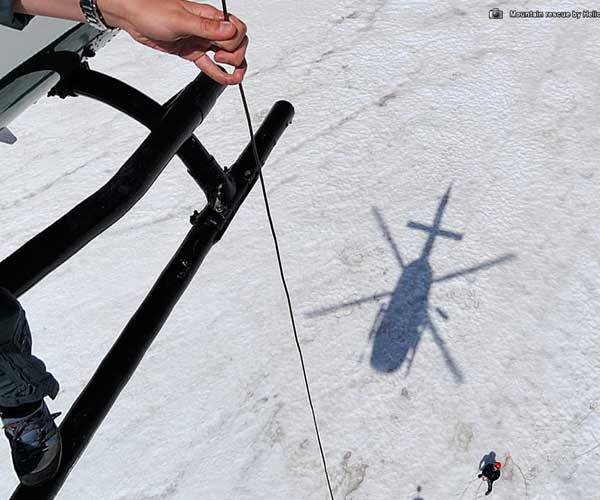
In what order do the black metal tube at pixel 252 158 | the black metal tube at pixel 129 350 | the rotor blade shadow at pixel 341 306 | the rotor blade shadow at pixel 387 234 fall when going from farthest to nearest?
the rotor blade shadow at pixel 387 234 → the rotor blade shadow at pixel 341 306 → the black metal tube at pixel 252 158 → the black metal tube at pixel 129 350

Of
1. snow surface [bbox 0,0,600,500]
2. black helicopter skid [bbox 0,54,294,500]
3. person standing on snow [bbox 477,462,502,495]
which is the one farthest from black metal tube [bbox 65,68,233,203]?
person standing on snow [bbox 477,462,502,495]

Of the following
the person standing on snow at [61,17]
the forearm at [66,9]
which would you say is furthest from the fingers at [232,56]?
the forearm at [66,9]

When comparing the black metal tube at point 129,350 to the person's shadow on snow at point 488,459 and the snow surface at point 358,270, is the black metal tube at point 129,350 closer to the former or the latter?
the snow surface at point 358,270

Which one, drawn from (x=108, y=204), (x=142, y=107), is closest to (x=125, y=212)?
(x=108, y=204)

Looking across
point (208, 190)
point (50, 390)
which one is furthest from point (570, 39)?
point (50, 390)

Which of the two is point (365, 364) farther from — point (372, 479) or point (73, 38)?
point (73, 38)

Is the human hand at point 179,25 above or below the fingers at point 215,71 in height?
above
